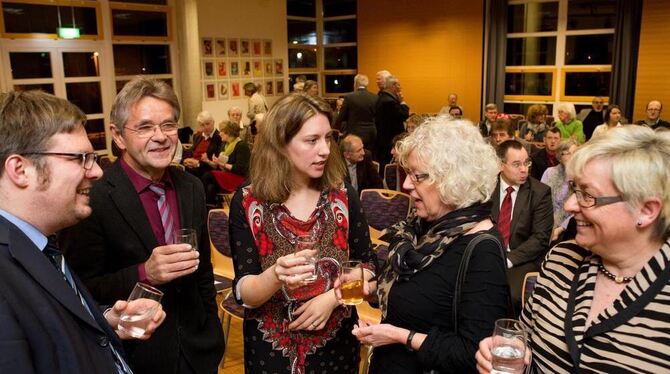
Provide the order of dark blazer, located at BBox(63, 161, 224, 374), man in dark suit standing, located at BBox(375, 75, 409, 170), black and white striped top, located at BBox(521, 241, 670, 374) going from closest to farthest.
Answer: black and white striped top, located at BBox(521, 241, 670, 374) → dark blazer, located at BBox(63, 161, 224, 374) → man in dark suit standing, located at BBox(375, 75, 409, 170)

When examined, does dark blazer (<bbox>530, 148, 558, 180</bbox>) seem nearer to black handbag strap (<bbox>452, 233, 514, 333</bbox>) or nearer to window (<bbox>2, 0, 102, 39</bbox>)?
black handbag strap (<bbox>452, 233, 514, 333</bbox>)

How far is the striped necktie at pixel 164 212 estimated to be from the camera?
6.97 feet

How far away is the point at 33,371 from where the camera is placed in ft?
4.01

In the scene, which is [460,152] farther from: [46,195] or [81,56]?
[81,56]

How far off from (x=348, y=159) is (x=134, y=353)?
414cm

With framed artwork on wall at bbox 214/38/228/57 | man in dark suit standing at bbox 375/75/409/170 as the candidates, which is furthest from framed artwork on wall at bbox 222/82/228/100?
man in dark suit standing at bbox 375/75/409/170

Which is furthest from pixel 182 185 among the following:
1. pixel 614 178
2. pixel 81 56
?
pixel 81 56

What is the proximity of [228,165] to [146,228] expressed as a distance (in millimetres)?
6009

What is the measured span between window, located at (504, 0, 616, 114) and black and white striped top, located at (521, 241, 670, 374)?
35.7ft

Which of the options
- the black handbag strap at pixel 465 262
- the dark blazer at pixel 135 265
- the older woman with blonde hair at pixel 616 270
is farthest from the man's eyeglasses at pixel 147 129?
the older woman with blonde hair at pixel 616 270

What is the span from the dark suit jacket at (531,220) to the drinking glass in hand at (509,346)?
286cm

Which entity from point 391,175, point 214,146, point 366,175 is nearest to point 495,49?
point 391,175

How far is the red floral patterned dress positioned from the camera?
2.09 metres

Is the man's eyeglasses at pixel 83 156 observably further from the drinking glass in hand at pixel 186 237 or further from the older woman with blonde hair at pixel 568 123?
the older woman with blonde hair at pixel 568 123
